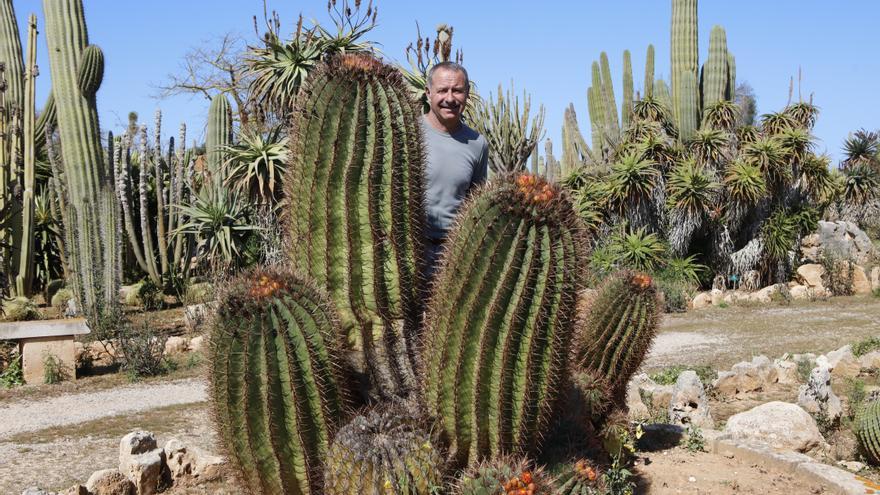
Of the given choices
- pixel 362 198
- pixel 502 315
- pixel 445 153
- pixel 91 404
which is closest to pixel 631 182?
pixel 91 404

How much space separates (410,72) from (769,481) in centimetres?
991

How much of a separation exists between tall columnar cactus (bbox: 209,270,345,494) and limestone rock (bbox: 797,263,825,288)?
51.6ft

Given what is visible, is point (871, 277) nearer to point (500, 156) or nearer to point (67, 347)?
point (500, 156)

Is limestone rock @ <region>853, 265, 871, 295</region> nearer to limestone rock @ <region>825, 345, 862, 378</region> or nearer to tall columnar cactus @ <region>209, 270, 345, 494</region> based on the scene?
limestone rock @ <region>825, 345, 862, 378</region>

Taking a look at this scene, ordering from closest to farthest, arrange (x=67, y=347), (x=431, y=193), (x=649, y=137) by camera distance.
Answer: (x=431, y=193), (x=67, y=347), (x=649, y=137)

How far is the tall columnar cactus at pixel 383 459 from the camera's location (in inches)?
123

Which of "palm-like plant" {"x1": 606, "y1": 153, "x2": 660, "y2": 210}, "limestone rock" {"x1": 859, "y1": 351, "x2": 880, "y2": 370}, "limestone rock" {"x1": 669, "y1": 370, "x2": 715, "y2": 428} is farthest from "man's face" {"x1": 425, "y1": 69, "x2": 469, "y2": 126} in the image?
"palm-like plant" {"x1": 606, "y1": 153, "x2": 660, "y2": 210}

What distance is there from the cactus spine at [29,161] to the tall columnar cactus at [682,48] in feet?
47.5

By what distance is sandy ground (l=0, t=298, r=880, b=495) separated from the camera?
4.73 meters

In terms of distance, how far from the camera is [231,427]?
3.21 m

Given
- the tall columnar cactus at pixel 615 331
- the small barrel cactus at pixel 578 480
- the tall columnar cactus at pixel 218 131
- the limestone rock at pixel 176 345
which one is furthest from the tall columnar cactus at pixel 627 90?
the small barrel cactus at pixel 578 480

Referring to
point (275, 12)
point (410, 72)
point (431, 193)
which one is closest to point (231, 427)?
point (431, 193)

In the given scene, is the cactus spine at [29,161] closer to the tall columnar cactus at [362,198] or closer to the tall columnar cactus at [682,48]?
the tall columnar cactus at [362,198]

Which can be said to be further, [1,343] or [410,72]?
[410,72]
